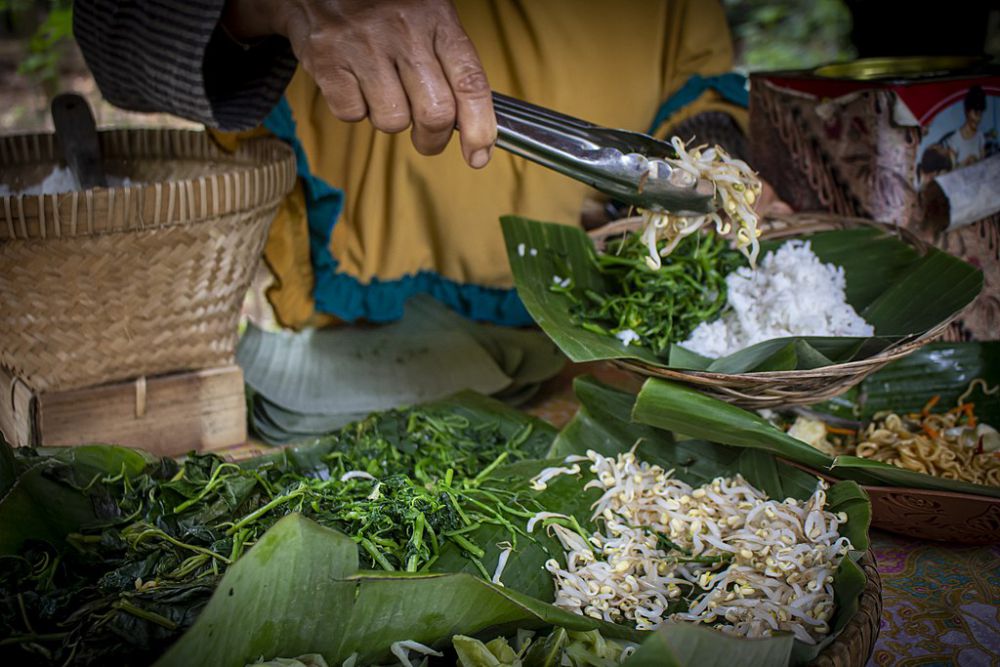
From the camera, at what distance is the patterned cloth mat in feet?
3.81

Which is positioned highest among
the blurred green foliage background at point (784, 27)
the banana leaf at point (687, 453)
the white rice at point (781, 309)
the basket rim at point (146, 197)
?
the blurred green foliage background at point (784, 27)

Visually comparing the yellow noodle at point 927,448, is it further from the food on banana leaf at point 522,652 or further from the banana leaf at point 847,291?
the food on banana leaf at point 522,652

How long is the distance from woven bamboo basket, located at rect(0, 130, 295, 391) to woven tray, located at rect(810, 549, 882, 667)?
1.18 meters

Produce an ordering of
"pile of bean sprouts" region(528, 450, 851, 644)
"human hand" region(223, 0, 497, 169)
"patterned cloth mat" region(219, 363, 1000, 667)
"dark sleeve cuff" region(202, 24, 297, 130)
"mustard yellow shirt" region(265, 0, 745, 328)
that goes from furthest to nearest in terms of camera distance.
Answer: "mustard yellow shirt" region(265, 0, 745, 328) → "dark sleeve cuff" region(202, 24, 297, 130) → "human hand" region(223, 0, 497, 169) → "patterned cloth mat" region(219, 363, 1000, 667) → "pile of bean sprouts" region(528, 450, 851, 644)

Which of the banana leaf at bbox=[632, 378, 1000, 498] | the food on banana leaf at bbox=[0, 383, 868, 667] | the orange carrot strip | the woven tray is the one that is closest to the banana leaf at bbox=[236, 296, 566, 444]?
the food on banana leaf at bbox=[0, 383, 868, 667]

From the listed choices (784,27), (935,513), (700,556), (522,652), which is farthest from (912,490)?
(784,27)

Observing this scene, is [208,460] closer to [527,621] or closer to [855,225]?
[527,621]

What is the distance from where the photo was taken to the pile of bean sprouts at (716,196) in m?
1.37

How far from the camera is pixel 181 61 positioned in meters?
1.57

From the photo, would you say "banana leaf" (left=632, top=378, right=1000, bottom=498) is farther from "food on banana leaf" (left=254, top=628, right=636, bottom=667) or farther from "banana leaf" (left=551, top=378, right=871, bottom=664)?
"food on banana leaf" (left=254, top=628, right=636, bottom=667)

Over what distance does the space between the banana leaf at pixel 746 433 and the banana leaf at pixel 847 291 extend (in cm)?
11

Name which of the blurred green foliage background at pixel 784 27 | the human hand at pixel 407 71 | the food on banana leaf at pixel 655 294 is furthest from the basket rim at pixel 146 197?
the blurred green foliage background at pixel 784 27

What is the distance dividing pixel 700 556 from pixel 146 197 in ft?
3.41

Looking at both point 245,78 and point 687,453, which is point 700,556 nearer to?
point 687,453
